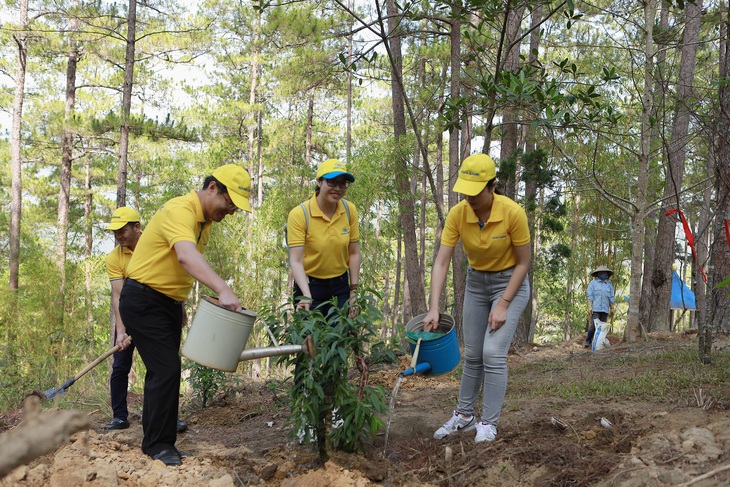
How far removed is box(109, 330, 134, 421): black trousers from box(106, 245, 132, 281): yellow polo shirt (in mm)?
510

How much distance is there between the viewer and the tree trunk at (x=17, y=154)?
16.1 meters

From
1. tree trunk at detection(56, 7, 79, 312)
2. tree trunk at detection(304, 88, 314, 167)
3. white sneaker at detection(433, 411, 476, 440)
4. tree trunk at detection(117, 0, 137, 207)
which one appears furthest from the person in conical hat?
tree trunk at detection(304, 88, 314, 167)

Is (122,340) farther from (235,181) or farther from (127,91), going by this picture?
(127,91)

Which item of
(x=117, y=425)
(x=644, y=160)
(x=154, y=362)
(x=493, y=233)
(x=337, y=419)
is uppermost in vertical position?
(x=644, y=160)

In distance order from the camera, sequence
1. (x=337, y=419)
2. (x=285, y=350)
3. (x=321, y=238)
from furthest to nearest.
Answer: (x=321, y=238), (x=337, y=419), (x=285, y=350)

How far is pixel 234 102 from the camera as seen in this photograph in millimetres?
20734

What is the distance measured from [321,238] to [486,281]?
100cm

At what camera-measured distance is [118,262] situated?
449 cm

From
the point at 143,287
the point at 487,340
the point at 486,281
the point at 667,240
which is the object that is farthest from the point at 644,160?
the point at 143,287

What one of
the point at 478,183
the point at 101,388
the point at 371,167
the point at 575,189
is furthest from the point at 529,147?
the point at 478,183

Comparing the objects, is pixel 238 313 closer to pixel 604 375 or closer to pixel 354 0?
pixel 604 375

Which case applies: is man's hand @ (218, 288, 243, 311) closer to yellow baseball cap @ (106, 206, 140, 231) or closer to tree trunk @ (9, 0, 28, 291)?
yellow baseball cap @ (106, 206, 140, 231)

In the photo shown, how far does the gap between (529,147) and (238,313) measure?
1373cm

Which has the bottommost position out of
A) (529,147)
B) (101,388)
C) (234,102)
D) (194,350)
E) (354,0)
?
(101,388)
